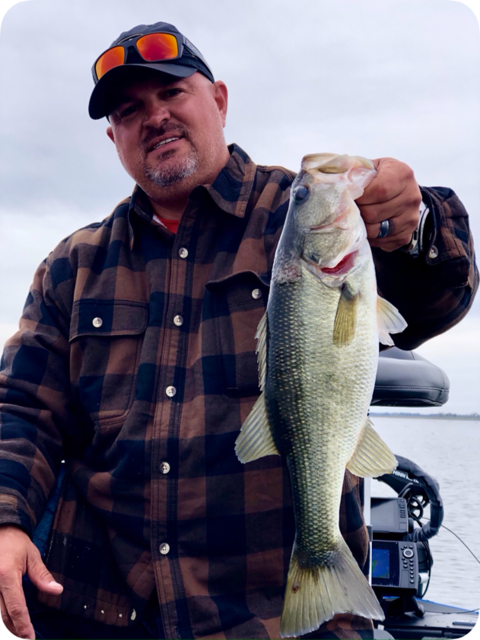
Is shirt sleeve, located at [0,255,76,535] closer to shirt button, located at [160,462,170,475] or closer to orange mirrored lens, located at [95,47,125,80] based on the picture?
shirt button, located at [160,462,170,475]

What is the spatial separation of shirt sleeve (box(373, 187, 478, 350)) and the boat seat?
41.4 inches

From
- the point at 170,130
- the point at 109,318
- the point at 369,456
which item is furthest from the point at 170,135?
the point at 369,456

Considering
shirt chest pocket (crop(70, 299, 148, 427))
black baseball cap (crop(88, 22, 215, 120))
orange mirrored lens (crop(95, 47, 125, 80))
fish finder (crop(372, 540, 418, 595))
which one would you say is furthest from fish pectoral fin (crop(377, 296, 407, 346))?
fish finder (crop(372, 540, 418, 595))

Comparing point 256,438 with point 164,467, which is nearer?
point 256,438

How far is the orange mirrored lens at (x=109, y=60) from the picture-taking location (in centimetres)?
278

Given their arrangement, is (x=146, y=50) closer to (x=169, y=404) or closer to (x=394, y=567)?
(x=169, y=404)

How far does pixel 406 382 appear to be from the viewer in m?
3.50

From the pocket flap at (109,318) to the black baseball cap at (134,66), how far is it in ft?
3.11

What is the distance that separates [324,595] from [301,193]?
1.23m

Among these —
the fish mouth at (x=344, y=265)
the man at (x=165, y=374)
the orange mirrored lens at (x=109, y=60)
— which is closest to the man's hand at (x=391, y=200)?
the man at (x=165, y=374)

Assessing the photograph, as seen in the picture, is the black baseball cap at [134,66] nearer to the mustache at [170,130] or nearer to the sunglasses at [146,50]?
the sunglasses at [146,50]

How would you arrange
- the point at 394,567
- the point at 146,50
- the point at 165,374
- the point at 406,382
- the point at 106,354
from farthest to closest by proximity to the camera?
1. the point at 394,567
2. the point at 406,382
3. the point at 146,50
4. the point at 106,354
5. the point at 165,374

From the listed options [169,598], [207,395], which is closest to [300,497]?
[207,395]

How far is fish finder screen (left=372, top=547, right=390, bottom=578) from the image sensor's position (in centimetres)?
384
